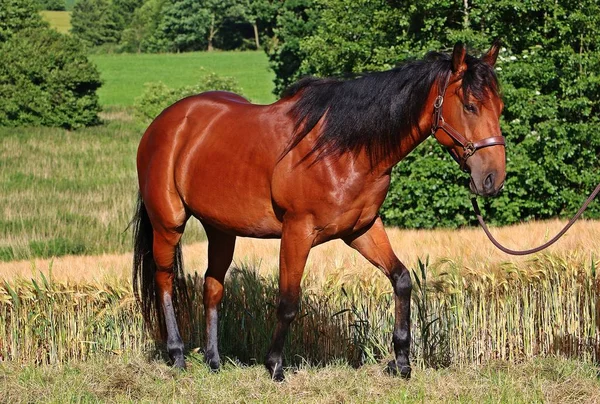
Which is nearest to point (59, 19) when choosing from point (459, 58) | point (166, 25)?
point (166, 25)

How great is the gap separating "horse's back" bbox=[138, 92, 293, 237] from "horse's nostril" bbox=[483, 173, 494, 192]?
154 cm

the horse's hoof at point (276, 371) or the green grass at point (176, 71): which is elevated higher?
the horse's hoof at point (276, 371)

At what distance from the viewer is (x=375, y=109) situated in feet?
20.5

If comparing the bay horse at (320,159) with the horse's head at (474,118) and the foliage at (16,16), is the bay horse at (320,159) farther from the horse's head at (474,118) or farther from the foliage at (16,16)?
the foliage at (16,16)

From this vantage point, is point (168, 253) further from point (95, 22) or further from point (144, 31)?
point (95, 22)

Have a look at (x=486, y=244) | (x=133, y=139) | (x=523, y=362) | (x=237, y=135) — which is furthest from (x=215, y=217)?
(x=133, y=139)

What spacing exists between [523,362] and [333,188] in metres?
2.29

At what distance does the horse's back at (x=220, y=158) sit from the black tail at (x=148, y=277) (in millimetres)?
411

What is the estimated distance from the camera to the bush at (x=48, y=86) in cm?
3728

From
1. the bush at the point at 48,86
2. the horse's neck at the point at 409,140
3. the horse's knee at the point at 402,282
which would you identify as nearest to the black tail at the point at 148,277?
the horse's knee at the point at 402,282

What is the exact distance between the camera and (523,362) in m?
7.30

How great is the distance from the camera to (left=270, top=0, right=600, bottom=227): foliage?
1527cm

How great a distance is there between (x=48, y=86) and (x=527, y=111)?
26.4m

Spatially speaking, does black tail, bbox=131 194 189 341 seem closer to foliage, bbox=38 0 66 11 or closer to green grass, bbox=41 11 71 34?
green grass, bbox=41 11 71 34
